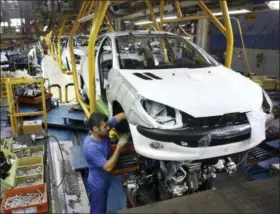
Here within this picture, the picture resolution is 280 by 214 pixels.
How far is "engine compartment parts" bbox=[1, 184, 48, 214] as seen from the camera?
2.79 m

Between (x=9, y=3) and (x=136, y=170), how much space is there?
4.74m

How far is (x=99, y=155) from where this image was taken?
269 centimetres

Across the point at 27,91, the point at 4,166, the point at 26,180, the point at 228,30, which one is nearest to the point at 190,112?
the point at 228,30

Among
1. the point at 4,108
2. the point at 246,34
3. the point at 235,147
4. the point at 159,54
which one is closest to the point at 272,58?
the point at 246,34

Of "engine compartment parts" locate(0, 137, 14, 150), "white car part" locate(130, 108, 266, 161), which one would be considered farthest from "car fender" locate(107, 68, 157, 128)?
"engine compartment parts" locate(0, 137, 14, 150)

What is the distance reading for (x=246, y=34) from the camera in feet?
37.8

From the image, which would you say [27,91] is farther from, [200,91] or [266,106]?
[266,106]

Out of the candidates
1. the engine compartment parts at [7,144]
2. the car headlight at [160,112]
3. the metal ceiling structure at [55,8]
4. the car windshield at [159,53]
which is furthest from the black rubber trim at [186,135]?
the engine compartment parts at [7,144]

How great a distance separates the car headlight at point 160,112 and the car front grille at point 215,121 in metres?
0.12

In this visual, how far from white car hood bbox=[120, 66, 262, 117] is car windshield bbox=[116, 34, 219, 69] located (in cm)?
34

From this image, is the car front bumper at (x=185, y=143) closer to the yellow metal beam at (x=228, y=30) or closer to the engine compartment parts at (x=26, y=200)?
the engine compartment parts at (x=26, y=200)

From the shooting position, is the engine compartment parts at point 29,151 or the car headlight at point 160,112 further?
the engine compartment parts at point 29,151

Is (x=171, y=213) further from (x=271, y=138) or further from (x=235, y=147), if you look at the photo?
(x=271, y=138)

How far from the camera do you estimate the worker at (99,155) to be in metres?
2.67
